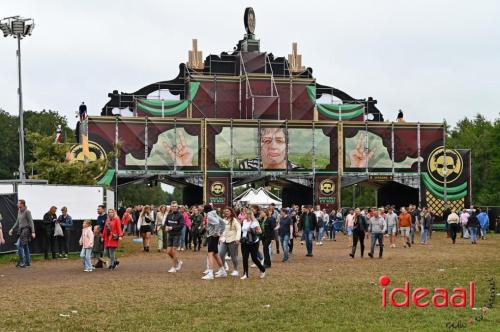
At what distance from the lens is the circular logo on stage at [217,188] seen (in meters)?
59.7

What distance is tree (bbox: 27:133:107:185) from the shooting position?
37344 millimetres

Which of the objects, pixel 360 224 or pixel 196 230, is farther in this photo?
pixel 196 230

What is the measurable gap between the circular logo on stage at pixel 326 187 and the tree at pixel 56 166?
25.0m

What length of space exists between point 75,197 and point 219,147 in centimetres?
3091

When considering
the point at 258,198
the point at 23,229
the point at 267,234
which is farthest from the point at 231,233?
the point at 258,198

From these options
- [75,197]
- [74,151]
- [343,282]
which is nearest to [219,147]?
[74,151]

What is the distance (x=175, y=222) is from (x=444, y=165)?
43.8 metres

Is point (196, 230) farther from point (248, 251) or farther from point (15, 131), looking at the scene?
point (15, 131)

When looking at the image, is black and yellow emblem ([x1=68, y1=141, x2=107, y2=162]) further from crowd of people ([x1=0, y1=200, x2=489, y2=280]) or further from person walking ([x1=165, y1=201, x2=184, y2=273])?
person walking ([x1=165, y1=201, x2=184, y2=273])

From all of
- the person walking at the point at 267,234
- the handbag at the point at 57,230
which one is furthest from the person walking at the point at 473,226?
the handbag at the point at 57,230

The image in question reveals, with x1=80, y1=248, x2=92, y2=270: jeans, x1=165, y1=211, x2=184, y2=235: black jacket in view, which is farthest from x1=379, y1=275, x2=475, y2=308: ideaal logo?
x1=80, y1=248, x2=92, y2=270: jeans

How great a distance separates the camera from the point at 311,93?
7056cm

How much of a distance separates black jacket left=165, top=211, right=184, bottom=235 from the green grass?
111 centimetres

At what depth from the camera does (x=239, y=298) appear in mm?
15914
